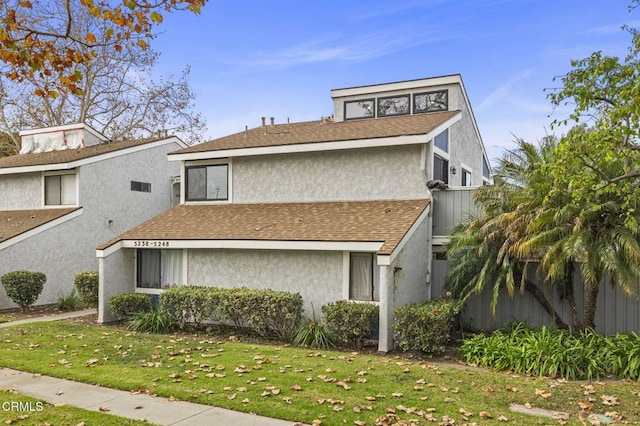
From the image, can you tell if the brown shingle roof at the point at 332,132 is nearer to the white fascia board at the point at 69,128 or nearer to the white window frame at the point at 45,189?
the white window frame at the point at 45,189

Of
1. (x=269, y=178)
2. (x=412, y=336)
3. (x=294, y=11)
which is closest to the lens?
(x=412, y=336)

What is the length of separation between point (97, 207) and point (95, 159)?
1.89 m

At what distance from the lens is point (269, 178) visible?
1641 centimetres

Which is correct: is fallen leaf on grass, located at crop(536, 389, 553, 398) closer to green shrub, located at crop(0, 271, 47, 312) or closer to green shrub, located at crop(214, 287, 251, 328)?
green shrub, located at crop(214, 287, 251, 328)

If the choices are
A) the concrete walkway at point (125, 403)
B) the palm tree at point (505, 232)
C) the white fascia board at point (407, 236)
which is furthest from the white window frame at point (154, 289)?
the palm tree at point (505, 232)

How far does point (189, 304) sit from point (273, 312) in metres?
2.65

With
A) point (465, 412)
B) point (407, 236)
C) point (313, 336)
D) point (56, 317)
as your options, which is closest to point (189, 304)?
point (313, 336)

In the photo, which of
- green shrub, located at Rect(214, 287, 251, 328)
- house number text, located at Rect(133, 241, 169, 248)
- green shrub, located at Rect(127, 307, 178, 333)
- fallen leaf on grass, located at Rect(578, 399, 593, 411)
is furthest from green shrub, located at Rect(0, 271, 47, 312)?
fallen leaf on grass, located at Rect(578, 399, 593, 411)

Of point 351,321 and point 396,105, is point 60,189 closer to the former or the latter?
point 396,105

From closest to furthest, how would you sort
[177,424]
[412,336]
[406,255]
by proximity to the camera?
[177,424] < [412,336] < [406,255]

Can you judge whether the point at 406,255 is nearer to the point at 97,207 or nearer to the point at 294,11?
the point at 294,11

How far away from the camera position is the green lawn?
689 centimetres

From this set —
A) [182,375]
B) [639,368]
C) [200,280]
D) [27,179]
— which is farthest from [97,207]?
[639,368]

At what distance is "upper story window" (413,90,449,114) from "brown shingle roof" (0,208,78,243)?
13327mm
